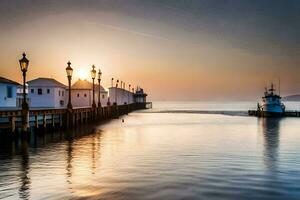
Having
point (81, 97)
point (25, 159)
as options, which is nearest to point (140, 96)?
point (81, 97)

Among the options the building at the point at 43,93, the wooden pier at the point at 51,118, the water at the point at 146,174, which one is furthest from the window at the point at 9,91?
the water at the point at 146,174

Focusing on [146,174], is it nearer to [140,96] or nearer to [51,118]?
[51,118]

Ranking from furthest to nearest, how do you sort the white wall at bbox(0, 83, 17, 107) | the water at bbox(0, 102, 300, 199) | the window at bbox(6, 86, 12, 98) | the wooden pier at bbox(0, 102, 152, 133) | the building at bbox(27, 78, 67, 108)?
the building at bbox(27, 78, 67, 108), the window at bbox(6, 86, 12, 98), the white wall at bbox(0, 83, 17, 107), the wooden pier at bbox(0, 102, 152, 133), the water at bbox(0, 102, 300, 199)

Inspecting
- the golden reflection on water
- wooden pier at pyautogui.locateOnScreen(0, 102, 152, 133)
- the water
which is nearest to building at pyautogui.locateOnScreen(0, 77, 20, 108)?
wooden pier at pyautogui.locateOnScreen(0, 102, 152, 133)

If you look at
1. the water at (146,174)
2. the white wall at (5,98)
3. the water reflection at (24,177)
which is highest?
the white wall at (5,98)

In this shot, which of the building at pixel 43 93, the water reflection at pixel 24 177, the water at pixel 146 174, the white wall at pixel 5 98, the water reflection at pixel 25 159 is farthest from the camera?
the building at pixel 43 93

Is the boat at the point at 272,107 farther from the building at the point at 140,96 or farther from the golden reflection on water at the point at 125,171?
the building at the point at 140,96

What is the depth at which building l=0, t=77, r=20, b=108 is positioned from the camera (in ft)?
135

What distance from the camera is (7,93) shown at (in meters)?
42.7

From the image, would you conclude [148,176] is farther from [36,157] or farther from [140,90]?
[140,90]

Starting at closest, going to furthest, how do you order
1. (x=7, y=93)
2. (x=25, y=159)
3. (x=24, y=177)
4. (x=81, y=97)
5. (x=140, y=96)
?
(x=24, y=177) < (x=25, y=159) < (x=7, y=93) < (x=81, y=97) < (x=140, y=96)

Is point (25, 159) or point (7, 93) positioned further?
point (7, 93)

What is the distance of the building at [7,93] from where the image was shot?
4104cm

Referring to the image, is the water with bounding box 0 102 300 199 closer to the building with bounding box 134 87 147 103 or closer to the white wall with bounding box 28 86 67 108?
the white wall with bounding box 28 86 67 108
